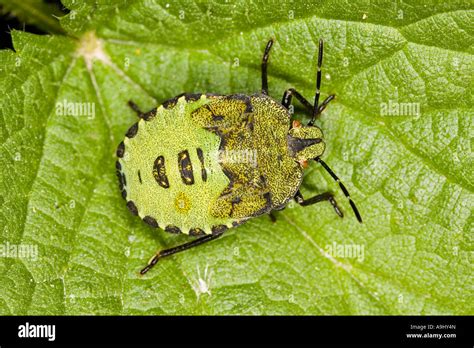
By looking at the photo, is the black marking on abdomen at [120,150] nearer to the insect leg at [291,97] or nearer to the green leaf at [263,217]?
the green leaf at [263,217]

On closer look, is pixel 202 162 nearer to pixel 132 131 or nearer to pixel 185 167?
pixel 185 167

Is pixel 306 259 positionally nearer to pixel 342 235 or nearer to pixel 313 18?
pixel 342 235

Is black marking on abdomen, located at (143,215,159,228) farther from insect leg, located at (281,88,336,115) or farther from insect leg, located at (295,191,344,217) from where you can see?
insect leg, located at (281,88,336,115)

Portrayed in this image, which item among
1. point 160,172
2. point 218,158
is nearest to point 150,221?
point 160,172

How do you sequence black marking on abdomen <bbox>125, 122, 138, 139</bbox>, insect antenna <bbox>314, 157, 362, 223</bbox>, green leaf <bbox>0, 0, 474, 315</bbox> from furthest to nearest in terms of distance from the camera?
black marking on abdomen <bbox>125, 122, 138, 139</bbox> < insect antenna <bbox>314, 157, 362, 223</bbox> < green leaf <bbox>0, 0, 474, 315</bbox>

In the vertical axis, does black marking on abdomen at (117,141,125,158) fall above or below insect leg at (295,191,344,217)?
above

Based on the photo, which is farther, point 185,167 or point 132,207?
point 132,207

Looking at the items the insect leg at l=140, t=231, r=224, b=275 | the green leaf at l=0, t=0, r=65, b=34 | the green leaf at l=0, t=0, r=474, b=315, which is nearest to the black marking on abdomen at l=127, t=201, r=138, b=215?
the green leaf at l=0, t=0, r=474, b=315
